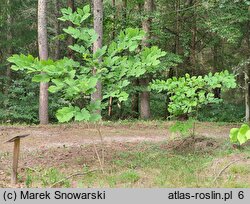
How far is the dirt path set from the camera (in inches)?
420

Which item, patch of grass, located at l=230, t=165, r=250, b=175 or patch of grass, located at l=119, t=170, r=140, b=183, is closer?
patch of grass, located at l=119, t=170, r=140, b=183

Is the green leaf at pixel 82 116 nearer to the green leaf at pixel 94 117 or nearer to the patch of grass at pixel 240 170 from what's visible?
the green leaf at pixel 94 117

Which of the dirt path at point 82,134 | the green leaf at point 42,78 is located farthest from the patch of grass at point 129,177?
the dirt path at point 82,134

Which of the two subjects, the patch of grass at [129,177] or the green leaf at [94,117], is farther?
the patch of grass at [129,177]

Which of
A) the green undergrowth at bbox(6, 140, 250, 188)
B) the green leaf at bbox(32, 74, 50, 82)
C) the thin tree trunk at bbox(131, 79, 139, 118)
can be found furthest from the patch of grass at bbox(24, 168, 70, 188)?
the thin tree trunk at bbox(131, 79, 139, 118)

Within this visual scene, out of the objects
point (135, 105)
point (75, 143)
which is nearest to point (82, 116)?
point (75, 143)

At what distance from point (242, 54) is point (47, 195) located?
17000 mm

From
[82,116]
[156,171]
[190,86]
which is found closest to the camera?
[82,116]

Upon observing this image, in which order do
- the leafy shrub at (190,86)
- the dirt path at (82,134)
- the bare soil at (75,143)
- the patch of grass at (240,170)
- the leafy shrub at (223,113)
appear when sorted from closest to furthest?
the patch of grass at (240,170) → the bare soil at (75,143) → the leafy shrub at (190,86) → the dirt path at (82,134) → the leafy shrub at (223,113)

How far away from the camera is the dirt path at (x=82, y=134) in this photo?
10.7 meters

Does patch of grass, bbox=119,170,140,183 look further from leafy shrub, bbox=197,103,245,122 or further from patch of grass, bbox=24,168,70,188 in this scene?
leafy shrub, bbox=197,103,245,122

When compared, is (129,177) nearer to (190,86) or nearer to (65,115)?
(65,115)

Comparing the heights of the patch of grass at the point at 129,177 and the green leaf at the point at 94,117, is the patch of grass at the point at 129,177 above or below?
below

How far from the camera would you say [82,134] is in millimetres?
12430
